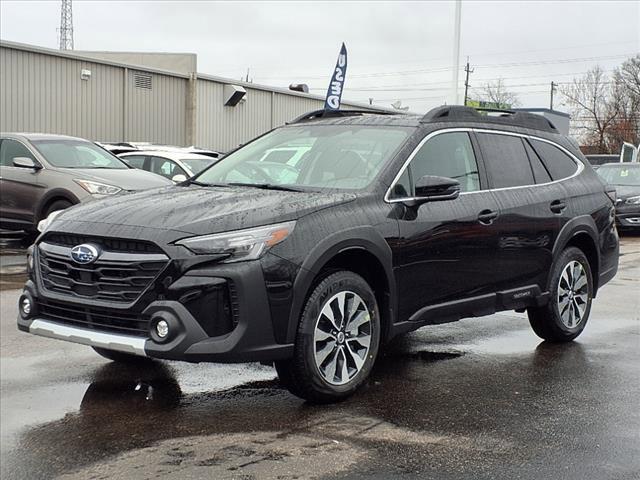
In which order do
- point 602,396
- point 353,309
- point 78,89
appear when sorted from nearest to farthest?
point 353,309 → point 602,396 → point 78,89

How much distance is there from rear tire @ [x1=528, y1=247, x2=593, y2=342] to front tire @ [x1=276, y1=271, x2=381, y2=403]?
207 cm

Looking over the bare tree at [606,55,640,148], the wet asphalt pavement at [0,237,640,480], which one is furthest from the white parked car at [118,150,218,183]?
the bare tree at [606,55,640,148]

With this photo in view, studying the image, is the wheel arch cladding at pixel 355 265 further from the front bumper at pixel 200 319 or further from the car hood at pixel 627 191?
the car hood at pixel 627 191

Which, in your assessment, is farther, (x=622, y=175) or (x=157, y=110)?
(x=157, y=110)

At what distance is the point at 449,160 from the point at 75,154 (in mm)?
8224

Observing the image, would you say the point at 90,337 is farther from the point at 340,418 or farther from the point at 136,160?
the point at 136,160

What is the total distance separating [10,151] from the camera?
12961mm

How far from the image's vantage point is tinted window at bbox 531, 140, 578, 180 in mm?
6852

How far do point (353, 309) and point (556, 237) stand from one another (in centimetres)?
229

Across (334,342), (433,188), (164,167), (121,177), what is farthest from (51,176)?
(334,342)

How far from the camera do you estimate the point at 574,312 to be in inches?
271

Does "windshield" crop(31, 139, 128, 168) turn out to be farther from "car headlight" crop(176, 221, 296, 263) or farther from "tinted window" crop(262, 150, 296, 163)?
"car headlight" crop(176, 221, 296, 263)

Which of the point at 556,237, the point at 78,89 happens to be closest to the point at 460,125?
the point at 556,237

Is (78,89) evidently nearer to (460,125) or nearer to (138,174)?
(138,174)
